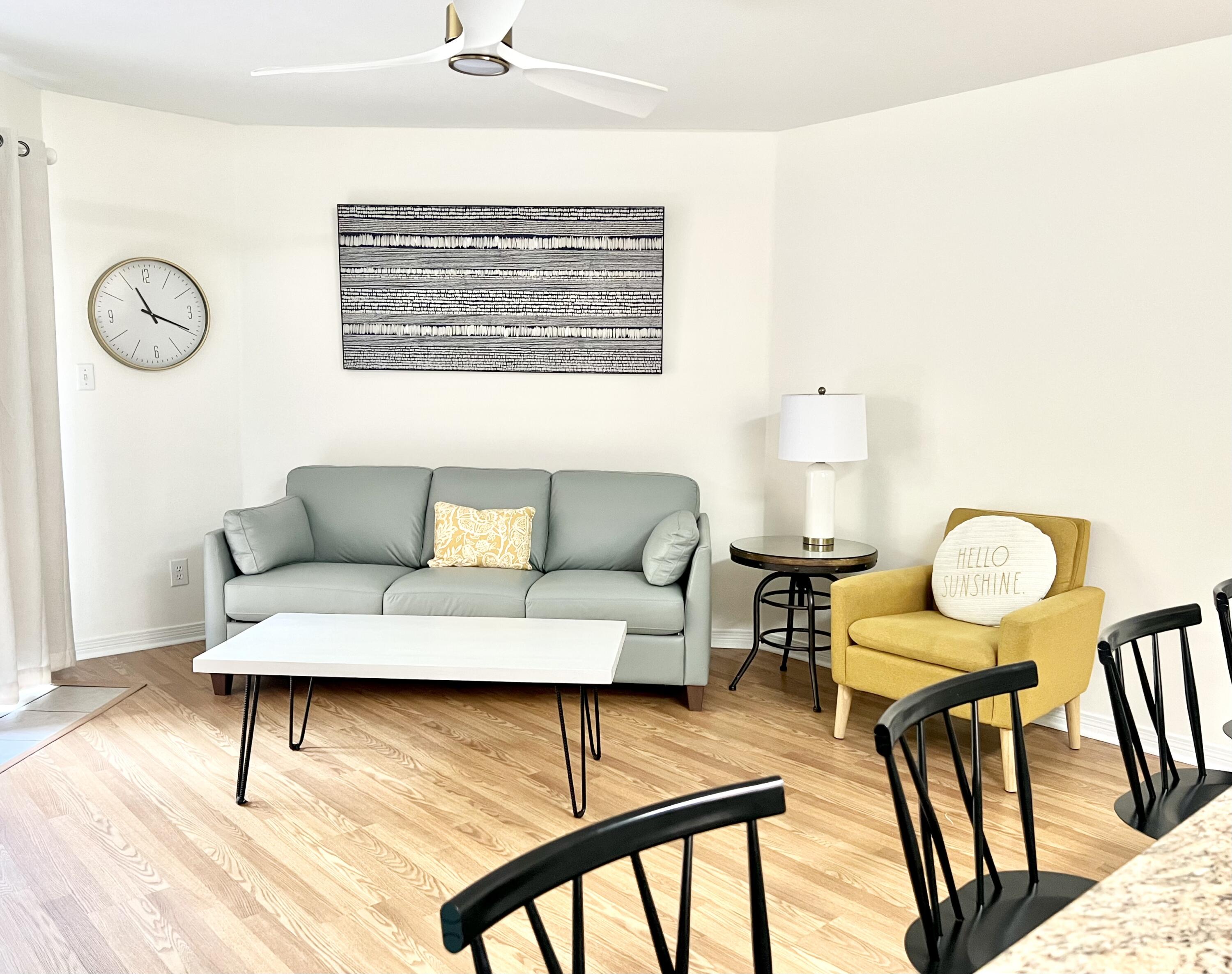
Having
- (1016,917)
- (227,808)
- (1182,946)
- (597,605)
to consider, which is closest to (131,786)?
(227,808)

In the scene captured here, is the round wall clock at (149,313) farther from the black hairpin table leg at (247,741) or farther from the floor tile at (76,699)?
the black hairpin table leg at (247,741)

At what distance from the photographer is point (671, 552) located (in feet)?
12.8

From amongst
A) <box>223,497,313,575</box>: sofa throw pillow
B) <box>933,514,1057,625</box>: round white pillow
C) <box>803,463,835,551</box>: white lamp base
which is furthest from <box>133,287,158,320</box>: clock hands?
A: <box>933,514,1057,625</box>: round white pillow

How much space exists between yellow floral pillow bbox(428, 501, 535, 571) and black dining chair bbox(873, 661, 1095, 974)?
9.51 feet

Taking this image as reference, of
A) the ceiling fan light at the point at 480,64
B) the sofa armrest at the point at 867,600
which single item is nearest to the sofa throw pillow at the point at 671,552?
the sofa armrest at the point at 867,600

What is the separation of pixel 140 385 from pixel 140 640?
4.08 feet

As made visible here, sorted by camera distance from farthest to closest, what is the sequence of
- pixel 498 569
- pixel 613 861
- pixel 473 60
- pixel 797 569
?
pixel 498 569 < pixel 797 569 < pixel 473 60 < pixel 613 861

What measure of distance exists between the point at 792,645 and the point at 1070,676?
134 cm

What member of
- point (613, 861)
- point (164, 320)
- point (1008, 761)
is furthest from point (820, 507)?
point (164, 320)

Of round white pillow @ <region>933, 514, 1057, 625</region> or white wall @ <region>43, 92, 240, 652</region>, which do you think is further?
white wall @ <region>43, 92, 240, 652</region>

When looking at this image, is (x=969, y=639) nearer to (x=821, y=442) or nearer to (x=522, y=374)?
(x=821, y=442)

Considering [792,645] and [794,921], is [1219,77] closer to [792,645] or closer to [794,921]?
[792,645]

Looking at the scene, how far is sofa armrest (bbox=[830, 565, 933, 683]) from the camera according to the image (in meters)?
3.49

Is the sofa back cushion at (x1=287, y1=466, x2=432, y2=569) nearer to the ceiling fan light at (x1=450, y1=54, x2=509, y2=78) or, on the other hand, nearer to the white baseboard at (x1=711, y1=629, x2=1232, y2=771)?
the ceiling fan light at (x1=450, y1=54, x2=509, y2=78)
